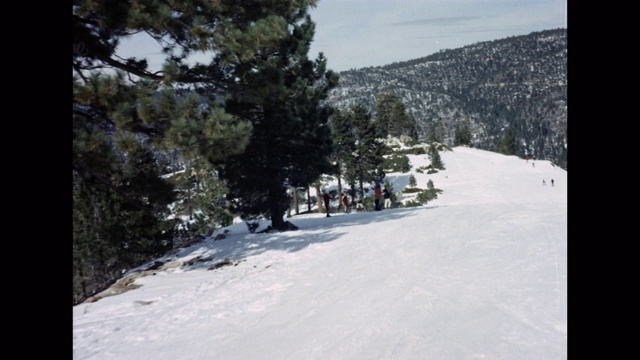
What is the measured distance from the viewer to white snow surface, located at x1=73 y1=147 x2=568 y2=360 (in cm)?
460

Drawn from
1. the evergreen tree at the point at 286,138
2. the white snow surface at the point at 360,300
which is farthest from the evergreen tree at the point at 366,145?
the white snow surface at the point at 360,300

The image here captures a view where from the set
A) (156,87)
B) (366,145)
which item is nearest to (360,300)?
(156,87)

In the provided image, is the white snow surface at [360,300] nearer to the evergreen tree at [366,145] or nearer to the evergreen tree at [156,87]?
the evergreen tree at [156,87]

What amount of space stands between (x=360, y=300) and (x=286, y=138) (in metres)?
10.5

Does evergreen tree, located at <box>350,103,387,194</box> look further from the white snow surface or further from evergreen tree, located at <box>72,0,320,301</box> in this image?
evergreen tree, located at <box>72,0,320,301</box>

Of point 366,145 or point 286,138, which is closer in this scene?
point 286,138

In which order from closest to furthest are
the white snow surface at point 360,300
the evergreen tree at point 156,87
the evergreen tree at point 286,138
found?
1. the white snow surface at point 360,300
2. the evergreen tree at point 156,87
3. the evergreen tree at point 286,138

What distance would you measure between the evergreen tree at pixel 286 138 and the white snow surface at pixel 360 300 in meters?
3.83

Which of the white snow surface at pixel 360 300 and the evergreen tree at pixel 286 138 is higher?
the evergreen tree at pixel 286 138

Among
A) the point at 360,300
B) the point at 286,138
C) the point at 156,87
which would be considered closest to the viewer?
the point at 360,300

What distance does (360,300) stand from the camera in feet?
20.5

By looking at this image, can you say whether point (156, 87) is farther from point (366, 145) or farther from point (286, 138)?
point (366, 145)

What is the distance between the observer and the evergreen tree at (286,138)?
14.8 meters
